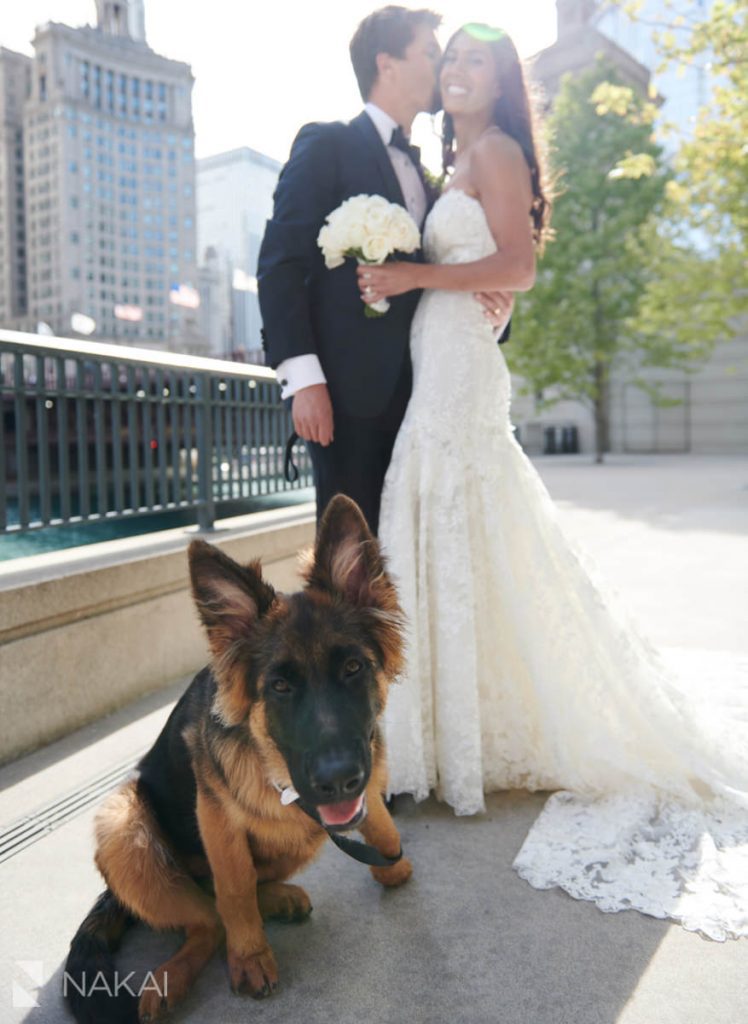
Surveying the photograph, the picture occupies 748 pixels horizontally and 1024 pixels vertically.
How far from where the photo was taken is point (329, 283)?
2.77 meters

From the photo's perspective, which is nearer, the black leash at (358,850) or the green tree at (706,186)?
the black leash at (358,850)

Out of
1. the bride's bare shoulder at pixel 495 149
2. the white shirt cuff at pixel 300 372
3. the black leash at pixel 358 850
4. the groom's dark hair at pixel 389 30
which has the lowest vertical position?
the black leash at pixel 358 850

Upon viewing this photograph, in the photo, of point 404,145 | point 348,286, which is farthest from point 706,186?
point 348,286

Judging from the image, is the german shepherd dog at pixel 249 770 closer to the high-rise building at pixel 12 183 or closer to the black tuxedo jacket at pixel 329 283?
the black tuxedo jacket at pixel 329 283

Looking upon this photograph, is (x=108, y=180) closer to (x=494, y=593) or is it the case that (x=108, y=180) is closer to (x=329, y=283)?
(x=329, y=283)

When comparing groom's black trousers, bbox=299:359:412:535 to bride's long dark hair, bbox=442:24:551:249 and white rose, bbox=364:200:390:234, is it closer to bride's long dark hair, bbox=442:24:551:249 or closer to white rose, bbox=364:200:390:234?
white rose, bbox=364:200:390:234

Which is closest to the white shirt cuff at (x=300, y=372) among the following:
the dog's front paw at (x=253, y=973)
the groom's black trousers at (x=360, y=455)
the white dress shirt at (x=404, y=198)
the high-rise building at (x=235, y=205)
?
the white dress shirt at (x=404, y=198)

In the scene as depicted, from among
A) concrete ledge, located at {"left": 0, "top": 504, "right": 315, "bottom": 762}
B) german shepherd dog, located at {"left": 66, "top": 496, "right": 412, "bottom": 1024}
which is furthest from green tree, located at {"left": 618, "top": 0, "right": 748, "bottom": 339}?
german shepherd dog, located at {"left": 66, "top": 496, "right": 412, "bottom": 1024}

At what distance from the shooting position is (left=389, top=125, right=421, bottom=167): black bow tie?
292cm

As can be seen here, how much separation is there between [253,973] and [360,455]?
175cm

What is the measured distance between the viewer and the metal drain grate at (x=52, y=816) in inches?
102

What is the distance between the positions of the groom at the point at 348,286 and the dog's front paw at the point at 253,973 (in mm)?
1526

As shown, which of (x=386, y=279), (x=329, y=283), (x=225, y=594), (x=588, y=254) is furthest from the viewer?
(x=588, y=254)

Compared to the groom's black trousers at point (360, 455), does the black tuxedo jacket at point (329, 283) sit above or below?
above
